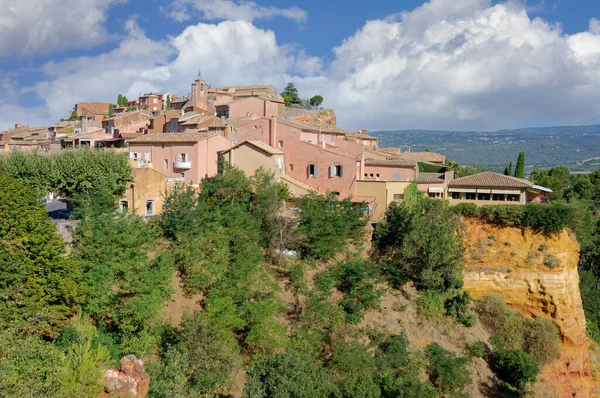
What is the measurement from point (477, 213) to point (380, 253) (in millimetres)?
7846

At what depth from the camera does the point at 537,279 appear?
32781 millimetres

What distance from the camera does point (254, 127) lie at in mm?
39500

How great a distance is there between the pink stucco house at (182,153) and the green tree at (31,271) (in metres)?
16.2

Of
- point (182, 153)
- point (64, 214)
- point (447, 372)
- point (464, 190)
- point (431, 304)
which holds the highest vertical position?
point (182, 153)

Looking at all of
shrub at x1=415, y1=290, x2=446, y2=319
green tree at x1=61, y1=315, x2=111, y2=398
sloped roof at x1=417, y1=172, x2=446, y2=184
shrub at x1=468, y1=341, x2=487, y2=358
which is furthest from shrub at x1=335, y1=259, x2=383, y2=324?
green tree at x1=61, y1=315, x2=111, y2=398

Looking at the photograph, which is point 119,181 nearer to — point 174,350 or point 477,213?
point 174,350

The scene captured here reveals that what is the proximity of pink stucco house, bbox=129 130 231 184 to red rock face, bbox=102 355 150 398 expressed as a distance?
1962cm

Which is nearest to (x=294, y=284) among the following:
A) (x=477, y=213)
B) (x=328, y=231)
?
(x=328, y=231)

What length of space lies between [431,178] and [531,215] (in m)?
7.68

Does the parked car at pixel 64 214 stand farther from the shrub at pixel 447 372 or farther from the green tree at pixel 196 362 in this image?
the shrub at pixel 447 372

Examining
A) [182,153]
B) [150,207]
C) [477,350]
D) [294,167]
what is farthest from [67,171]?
[477,350]

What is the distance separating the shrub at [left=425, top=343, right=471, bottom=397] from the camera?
985 inches

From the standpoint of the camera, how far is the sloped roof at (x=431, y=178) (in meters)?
36.8

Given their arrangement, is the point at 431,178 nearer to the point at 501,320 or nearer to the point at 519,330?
the point at 501,320
